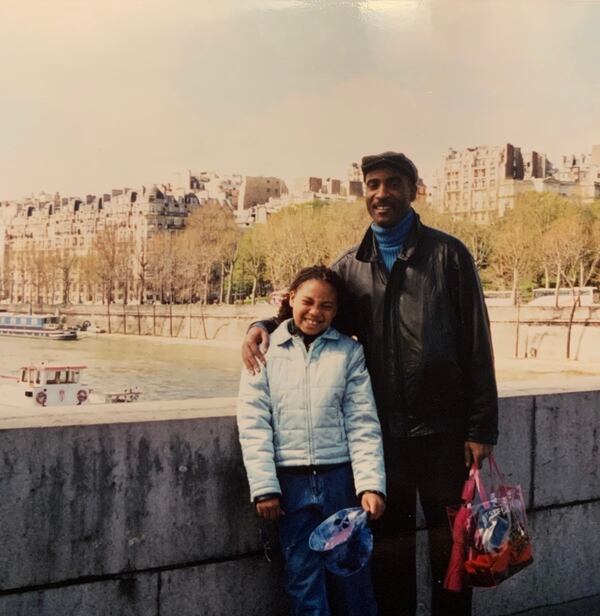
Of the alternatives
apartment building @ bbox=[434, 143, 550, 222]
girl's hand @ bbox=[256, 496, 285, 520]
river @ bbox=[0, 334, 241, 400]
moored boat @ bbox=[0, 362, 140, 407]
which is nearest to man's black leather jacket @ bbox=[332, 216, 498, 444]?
girl's hand @ bbox=[256, 496, 285, 520]

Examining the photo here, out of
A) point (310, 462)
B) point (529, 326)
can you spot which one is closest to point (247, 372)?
point (310, 462)

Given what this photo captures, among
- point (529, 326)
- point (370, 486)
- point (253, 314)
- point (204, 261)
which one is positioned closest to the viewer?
point (370, 486)

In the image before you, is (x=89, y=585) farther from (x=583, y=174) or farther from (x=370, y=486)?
(x=583, y=174)

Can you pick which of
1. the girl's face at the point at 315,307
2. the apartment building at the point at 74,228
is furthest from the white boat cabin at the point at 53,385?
the apartment building at the point at 74,228

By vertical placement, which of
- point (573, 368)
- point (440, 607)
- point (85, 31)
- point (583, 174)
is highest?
point (583, 174)

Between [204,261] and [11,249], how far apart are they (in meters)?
30.7

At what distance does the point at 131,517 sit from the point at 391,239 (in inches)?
47.5

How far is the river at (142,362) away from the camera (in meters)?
41.3

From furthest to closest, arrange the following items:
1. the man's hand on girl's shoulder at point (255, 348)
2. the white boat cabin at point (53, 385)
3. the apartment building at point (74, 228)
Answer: the apartment building at point (74, 228)
the white boat cabin at point (53, 385)
the man's hand on girl's shoulder at point (255, 348)

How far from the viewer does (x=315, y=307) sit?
2656 millimetres

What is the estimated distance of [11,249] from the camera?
8819 cm

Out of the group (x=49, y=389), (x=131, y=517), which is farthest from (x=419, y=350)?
(x=49, y=389)

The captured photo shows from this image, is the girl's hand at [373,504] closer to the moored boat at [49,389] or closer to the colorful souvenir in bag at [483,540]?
the colorful souvenir in bag at [483,540]

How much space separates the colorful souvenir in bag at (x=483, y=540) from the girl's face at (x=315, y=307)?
2.15ft
